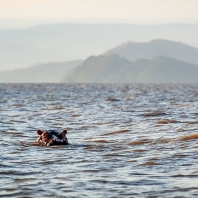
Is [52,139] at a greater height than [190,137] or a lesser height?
greater

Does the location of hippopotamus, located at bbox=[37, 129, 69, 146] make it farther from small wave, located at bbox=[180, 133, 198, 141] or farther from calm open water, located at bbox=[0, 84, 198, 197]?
small wave, located at bbox=[180, 133, 198, 141]

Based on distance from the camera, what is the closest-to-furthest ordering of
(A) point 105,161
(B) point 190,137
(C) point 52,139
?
1. (A) point 105,161
2. (C) point 52,139
3. (B) point 190,137

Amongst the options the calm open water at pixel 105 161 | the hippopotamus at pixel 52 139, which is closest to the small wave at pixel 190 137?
the calm open water at pixel 105 161

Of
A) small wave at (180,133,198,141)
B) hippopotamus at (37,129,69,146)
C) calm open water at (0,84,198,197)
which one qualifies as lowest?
calm open water at (0,84,198,197)

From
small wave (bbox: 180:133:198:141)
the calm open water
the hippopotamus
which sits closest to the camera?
the calm open water

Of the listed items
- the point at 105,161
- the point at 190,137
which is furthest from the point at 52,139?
the point at 190,137

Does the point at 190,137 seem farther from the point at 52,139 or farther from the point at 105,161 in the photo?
the point at 105,161

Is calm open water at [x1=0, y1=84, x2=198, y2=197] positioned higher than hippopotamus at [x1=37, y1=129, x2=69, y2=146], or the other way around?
hippopotamus at [x1=37, y1=129, x2=69, y2=146]

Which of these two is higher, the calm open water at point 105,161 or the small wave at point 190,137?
the small wave at point 190,137

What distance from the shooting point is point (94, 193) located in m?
8.98

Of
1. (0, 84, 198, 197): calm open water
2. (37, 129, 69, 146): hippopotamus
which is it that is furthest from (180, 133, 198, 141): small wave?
(37, 129, 69, 146): hippopotamus

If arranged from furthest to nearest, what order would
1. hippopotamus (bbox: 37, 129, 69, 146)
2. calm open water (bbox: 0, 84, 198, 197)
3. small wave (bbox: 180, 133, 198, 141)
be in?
small wave (bbox: 180, 133, 198, 141), hippopotamus (bbox: 37, 129, 69, 146), calm open water (bbox: 0, 84, 198, 197)

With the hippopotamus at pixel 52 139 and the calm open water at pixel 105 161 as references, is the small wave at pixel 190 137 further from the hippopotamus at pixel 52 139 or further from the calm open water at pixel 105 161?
the hippopotamus at pixel 52 139

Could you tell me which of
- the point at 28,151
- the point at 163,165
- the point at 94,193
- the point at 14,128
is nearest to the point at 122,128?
the point at 14,128
